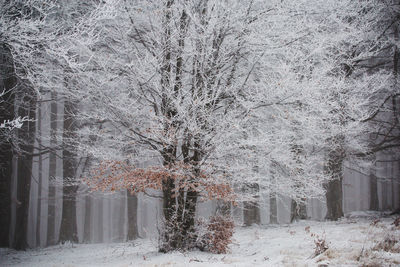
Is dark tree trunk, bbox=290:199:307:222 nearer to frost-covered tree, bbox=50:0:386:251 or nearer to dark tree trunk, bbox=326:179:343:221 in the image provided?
dark tree trunk, bbox=326:179:343:221

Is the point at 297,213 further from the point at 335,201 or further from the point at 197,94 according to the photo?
the point at 197,94

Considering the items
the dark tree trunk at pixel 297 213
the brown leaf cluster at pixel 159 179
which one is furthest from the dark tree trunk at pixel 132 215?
the brown leaf cluster at pixel 159 179

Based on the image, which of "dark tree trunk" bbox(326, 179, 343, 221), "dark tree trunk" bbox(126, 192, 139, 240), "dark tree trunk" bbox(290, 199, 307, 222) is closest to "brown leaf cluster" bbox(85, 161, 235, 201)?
"dark tree trunk" bbox(126, 192, 139, 240)

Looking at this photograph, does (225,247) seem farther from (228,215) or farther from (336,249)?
(336,249)

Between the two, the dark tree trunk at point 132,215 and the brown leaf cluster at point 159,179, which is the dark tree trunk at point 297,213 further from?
the brown leaf cluster at point 159,179

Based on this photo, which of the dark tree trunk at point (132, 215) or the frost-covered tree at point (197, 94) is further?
the dark tree trunk at point (132, 215)

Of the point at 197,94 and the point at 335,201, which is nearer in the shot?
the point at 197,94

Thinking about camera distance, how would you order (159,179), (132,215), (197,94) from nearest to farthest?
1. (159,179)
2. (197,94)
3. (132,215)

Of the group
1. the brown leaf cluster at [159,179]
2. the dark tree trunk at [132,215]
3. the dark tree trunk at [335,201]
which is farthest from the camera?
the dark tree trunk at [132,215]

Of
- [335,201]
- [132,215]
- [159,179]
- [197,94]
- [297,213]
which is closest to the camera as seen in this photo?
[159,179]

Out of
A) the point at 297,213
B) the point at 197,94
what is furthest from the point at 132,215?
the point at 197,94

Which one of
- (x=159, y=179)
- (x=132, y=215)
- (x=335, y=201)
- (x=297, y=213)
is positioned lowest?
(x=132, y=215)

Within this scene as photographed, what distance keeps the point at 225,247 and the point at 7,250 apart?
874 centimetres

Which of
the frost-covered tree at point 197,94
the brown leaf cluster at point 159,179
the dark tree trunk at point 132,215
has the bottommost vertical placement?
the dark tree trunk at point 132,215
